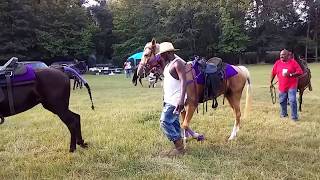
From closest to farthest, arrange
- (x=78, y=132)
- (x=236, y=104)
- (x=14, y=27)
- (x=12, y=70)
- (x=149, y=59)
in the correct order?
(x=12, y=70), (x=149, y=59), (x=78, y=132), (x=236, y=104), (x=14, y=27)

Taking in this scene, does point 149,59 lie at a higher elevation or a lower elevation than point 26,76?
higher

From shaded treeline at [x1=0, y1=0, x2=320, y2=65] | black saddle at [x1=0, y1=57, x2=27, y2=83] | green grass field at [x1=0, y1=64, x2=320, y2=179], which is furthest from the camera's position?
shaded treeline at [x1=0, y1=0, x2=320, y2=65]

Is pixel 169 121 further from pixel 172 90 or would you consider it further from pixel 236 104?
pixel 236 104

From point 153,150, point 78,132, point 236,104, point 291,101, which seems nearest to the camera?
point 153,150

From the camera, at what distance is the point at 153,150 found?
749cm

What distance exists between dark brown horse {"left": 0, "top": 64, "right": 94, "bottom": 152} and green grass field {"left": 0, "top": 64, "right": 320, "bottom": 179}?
2.04 ft

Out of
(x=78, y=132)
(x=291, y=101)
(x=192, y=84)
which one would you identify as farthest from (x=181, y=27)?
(x=78, y=132)

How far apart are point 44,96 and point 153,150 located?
1999mm

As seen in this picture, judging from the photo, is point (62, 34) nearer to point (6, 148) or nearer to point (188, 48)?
point (188, 48)

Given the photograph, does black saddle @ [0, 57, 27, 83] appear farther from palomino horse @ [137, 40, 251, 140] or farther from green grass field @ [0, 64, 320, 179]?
palomino horse @ [137, 40, 251, 140]

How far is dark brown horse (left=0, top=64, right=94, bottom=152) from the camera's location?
271 inches

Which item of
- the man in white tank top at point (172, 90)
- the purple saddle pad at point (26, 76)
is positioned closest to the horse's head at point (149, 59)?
the man in white tank top at point (172, 90)

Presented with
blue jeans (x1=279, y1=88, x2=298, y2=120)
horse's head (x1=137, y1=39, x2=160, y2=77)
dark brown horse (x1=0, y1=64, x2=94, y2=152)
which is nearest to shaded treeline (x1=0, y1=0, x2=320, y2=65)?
blue jeans (x1=279, y1=88, x2=298, y2=120)

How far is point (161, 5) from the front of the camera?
202ft
